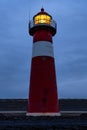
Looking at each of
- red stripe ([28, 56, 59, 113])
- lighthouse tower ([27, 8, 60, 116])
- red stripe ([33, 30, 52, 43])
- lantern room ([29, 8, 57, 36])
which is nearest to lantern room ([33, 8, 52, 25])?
lantern room ([29, 8, 57, 36])

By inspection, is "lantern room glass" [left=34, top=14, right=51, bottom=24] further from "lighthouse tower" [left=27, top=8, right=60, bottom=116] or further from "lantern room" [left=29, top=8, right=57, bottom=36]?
"lighthouse tower" [left=27, top=8, right=60, bottom=116]

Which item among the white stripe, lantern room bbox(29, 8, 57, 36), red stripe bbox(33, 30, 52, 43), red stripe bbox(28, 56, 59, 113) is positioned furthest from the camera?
lantern room bbox(29, 8, 57, 36)

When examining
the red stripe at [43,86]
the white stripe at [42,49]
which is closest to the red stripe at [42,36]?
the white stripe at [42,49]

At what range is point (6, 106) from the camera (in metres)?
31.1

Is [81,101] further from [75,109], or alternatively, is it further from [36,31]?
[36,31]

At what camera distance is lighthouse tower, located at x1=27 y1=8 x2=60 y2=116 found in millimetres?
15672

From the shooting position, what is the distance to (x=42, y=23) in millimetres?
16797

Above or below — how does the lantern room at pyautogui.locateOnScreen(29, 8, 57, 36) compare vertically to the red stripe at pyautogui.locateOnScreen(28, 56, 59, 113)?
above

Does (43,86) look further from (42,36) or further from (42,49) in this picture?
(42,36)

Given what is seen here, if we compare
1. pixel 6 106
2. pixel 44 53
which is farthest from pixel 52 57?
pixel 6 106

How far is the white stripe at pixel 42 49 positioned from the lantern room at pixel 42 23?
955 mm

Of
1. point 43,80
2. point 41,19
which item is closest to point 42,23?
point 41,19
